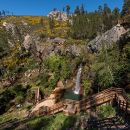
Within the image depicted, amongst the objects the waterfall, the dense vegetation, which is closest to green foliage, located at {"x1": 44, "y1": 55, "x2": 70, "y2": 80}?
the dense vegetation

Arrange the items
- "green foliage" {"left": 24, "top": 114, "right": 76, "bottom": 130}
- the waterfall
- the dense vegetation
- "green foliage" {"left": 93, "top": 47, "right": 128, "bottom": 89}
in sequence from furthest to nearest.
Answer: the waterfall
the dense vegetation
"green foliage" {"left": 93, "top": 47, "right": 128, "bottom": 89}
"green foliage" {"left": 24, "top": 114, "right": 76, "bottom": 130}

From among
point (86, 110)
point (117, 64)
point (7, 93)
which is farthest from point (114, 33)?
point (86, 110)

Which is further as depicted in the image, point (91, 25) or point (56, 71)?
point (91, 25)

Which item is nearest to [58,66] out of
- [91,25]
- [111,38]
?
[111,38]

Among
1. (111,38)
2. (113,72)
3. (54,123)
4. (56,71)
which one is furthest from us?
(56,71)

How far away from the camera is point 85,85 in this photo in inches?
1896

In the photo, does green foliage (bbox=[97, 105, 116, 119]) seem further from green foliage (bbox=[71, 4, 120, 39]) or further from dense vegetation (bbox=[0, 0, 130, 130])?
green foliage (bbox=[71, 4, 120, 39])

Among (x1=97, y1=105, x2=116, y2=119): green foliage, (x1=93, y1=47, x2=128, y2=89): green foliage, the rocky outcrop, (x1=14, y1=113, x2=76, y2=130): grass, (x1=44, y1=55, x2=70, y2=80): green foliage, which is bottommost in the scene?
(x1=14, y1=113, x2=76, y2=130): grass

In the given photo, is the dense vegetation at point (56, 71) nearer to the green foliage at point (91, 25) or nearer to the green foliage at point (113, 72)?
the green foliage at point (113, 72)

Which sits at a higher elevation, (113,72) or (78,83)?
(78,83)

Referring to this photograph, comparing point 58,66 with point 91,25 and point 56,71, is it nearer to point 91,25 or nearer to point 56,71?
point 56,71

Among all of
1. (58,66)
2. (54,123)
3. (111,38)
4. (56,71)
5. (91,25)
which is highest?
(91,25)

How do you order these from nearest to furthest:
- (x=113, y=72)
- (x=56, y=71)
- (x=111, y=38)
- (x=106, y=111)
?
(x=106, y=111) < (x=113, y=72) < (x=111, y=38) < (x=56, y=71)

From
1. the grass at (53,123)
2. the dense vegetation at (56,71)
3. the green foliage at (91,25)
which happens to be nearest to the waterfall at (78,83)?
the dense vegetation at (56,71)
